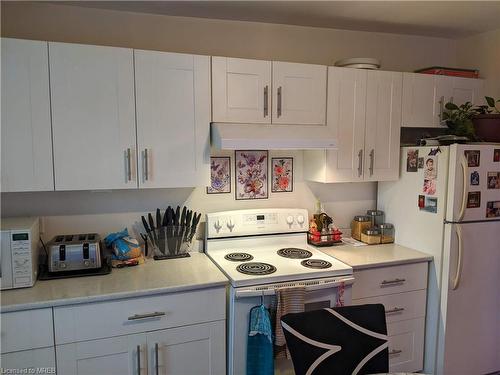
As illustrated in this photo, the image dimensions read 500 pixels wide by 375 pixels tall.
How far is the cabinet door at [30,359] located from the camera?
180 centimetres

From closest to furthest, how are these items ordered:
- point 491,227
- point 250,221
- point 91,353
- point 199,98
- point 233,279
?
1. point 91,353
2. point 233,279
3. point 199,98
4. point 491,227
5. point 250,221

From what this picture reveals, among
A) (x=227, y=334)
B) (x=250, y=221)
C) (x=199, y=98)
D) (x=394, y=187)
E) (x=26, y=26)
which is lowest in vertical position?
(x=227, y=334)

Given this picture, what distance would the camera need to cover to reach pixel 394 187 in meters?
2.90

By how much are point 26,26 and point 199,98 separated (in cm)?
108

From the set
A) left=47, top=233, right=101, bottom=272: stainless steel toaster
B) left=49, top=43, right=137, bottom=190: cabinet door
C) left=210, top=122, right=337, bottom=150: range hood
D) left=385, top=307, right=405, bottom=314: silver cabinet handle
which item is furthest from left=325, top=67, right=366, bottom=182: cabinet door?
left=47, top=233, right=101, bottom=272: stainless steel toaster

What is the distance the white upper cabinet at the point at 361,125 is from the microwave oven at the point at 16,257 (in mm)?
1764

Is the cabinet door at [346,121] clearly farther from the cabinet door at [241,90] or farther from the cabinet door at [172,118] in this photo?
the cabinet door at [172,118]

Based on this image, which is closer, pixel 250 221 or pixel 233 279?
pixel 233 279

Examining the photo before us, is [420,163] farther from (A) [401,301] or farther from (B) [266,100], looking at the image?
(B) [266,100]

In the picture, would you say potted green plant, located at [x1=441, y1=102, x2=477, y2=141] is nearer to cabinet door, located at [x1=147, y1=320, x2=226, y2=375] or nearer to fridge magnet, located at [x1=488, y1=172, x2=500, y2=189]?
fridge magnet, located at [x1=488, y1=172, x2=500, y2=189]

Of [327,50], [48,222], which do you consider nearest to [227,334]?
[48,222]

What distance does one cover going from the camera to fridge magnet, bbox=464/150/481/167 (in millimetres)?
2369

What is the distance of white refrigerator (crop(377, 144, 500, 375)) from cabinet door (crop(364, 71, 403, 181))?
5.3 inches

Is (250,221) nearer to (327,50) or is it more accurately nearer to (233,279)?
(233,279)
